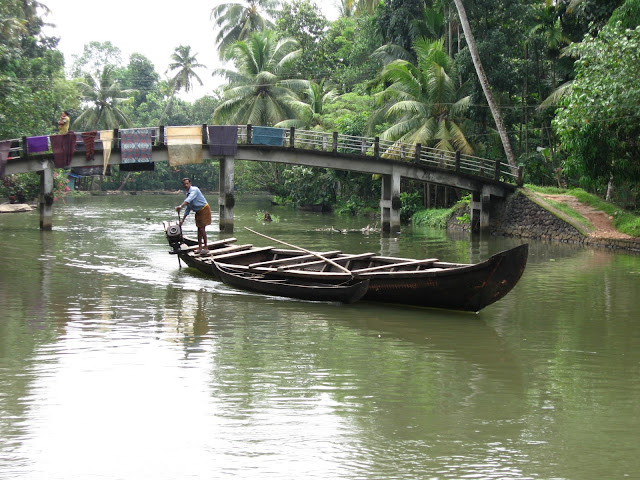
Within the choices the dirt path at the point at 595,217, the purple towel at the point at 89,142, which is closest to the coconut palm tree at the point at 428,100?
the dirt path at the point at 595,217

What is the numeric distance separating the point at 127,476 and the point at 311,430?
178cm

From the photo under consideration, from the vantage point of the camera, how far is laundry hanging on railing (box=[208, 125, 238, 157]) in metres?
27.9

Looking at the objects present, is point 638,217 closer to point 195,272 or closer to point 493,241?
point 493,241

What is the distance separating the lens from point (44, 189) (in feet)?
88.8

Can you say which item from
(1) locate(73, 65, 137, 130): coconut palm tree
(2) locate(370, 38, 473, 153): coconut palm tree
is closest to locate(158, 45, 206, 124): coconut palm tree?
(1) locate(73, 65, 137, 130): coconut palm tree

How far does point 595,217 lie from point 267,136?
12060 millimetres

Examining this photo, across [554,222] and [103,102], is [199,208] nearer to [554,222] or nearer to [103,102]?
[554,222]

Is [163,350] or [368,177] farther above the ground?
[368,177]

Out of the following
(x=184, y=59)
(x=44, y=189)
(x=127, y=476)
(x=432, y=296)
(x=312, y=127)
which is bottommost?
(x=127, y=476)

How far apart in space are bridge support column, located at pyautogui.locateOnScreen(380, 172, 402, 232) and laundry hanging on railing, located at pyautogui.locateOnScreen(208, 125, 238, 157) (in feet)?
19.8

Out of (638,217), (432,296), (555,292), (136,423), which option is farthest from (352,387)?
(638,217)

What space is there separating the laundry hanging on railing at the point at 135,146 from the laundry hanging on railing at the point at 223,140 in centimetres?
223

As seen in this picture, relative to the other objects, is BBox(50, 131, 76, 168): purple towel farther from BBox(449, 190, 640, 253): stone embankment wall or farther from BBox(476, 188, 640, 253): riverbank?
BBox(476, 188, 640, 253): riverbank

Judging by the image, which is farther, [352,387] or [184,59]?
[184,59]
